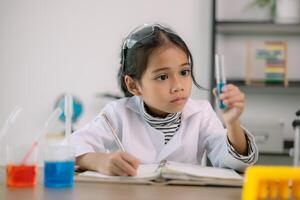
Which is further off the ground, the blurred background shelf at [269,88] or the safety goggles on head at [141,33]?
the safety goggles on head at [141,33]

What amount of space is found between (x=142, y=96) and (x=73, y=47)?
7.69 feet

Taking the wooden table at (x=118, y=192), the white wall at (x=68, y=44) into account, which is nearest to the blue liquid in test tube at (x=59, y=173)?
the wooden table at (x=118, y=192)

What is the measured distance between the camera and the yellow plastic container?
69cm

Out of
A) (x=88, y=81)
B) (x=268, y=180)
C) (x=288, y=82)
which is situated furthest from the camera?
(x=88, y=81)

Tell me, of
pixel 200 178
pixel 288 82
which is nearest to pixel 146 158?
pixel 200 178

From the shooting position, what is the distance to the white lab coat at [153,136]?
1.50 metres

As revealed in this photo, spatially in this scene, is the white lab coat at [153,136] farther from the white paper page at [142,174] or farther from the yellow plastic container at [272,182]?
the yellow plastic container at [272,182]

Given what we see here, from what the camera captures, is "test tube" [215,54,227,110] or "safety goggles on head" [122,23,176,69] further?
"safety goggles on head" [122,23,176,69]

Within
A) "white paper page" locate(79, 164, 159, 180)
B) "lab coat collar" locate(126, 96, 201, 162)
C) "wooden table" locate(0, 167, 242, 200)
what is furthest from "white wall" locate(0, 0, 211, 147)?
"wooden table" locate(0, 167, 242, 200)

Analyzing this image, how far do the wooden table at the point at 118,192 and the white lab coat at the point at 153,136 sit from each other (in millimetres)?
387

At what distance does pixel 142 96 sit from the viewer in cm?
158

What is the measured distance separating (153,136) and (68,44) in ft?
7.95

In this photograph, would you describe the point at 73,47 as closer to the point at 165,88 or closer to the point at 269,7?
the point at 269,7

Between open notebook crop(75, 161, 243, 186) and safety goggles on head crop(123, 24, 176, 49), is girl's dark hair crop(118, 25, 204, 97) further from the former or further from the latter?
open notebook crop(75, 161, 243, 186)
